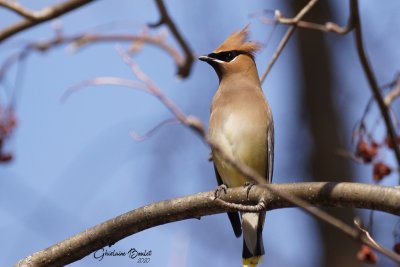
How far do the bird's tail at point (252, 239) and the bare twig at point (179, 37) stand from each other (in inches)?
34.7

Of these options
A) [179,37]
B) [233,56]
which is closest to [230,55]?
[233,56]

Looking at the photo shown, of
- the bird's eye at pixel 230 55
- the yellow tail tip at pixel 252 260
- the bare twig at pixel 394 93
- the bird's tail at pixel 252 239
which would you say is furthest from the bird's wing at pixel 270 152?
the bare twig at pixel 394 93

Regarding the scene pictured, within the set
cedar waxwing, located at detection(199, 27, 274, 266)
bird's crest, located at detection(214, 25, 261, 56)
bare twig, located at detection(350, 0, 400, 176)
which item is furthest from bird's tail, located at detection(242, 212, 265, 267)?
bare twig, located at detection(350, 0, 400, 176)

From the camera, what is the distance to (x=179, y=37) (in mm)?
4609

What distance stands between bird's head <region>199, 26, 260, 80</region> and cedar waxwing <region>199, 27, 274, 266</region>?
4.4 inches

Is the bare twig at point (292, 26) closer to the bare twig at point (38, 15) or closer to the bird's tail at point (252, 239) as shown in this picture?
the bird's tail at point (252, 239)

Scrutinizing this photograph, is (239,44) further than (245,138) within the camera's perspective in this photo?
Yes

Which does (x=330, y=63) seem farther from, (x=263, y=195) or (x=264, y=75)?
(x=263, y=195)

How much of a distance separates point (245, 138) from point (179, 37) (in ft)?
2.25

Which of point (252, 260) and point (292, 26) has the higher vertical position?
point (292, 26)

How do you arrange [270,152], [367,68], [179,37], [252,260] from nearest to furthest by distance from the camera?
[367,68], [252,260], [270,152], [179,37]

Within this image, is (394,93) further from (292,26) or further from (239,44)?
(239,44)

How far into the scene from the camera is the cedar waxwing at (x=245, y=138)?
167 inches

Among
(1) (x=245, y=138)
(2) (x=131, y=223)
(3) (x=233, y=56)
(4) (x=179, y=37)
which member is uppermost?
(4) (x=179, y=37)
